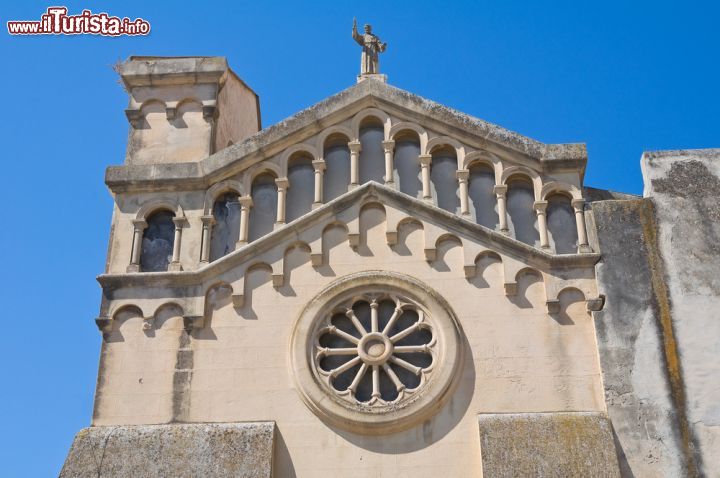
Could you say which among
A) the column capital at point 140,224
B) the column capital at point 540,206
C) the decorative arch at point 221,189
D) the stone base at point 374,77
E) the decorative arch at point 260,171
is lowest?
the column capital at point 140,224

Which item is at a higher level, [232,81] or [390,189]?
[232,81]

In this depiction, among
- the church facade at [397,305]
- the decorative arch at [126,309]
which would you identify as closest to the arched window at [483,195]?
the church facade at [397,305]

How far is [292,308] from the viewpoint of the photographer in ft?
55.1

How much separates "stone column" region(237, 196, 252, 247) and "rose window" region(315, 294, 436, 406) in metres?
1.85

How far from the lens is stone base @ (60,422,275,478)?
50.3ft

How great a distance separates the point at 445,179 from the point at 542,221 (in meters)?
1.70

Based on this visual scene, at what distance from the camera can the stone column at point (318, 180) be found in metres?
17.5

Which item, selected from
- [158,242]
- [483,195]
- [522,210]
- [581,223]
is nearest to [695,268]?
[581,223]

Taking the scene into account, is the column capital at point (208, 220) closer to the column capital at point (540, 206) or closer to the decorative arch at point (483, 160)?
the decorative arch at point (483, 160)

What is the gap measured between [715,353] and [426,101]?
594 centimetres

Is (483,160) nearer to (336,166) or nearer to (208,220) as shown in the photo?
(336,166)

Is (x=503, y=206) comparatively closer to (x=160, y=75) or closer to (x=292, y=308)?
(x=292, y=308)

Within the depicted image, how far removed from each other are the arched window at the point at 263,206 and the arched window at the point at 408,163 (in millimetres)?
1977

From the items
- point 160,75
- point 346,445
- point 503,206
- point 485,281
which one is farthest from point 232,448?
point 160,75
